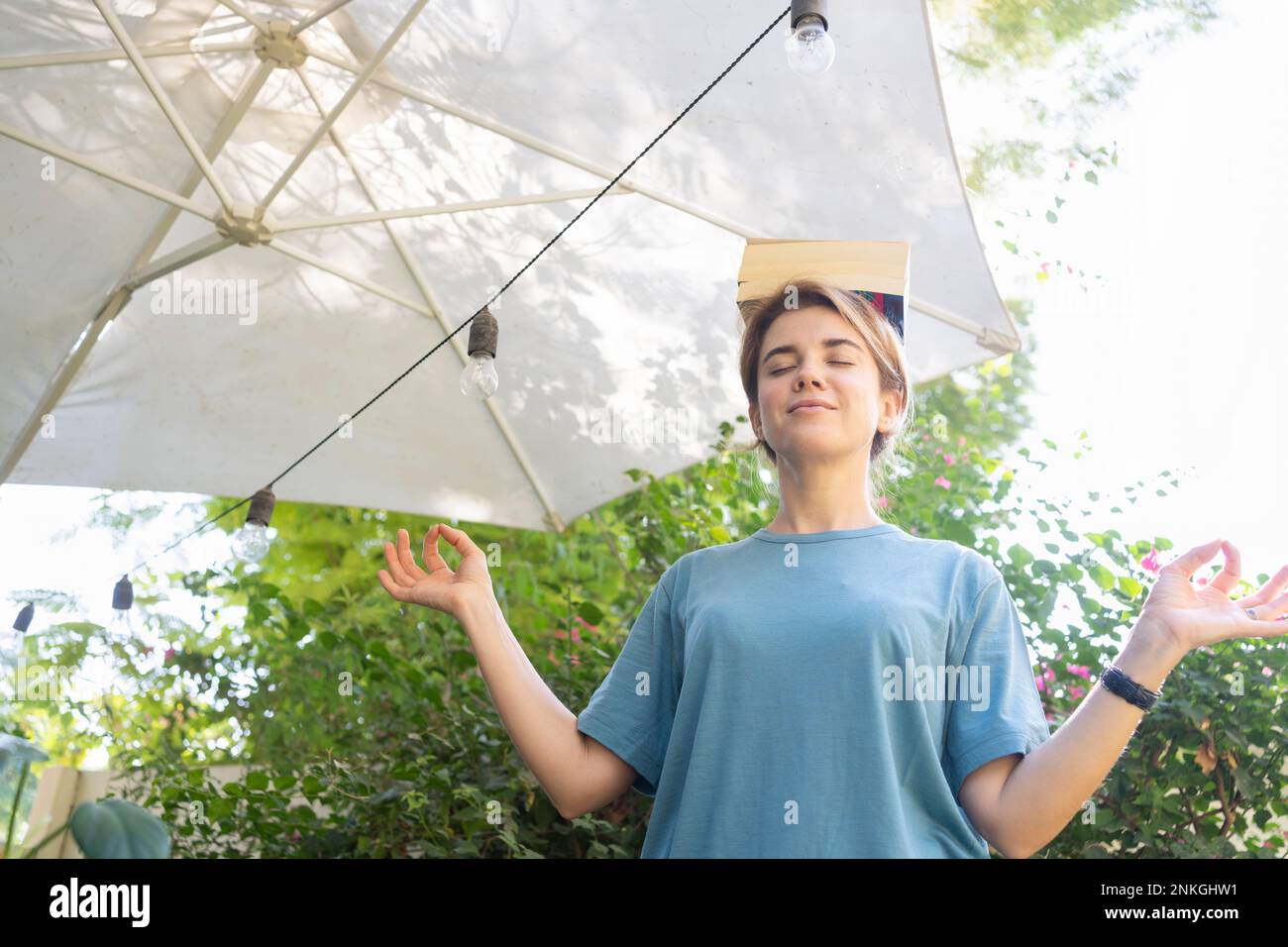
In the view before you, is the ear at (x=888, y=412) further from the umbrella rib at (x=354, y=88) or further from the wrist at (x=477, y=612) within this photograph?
the umbrella rib at (x=354, y=88)

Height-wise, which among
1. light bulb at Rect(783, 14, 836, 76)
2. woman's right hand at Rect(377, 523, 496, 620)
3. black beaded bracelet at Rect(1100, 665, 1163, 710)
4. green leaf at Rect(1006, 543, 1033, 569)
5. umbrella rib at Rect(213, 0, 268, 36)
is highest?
umbrella rib at Rect(213, 0, 268, 36)

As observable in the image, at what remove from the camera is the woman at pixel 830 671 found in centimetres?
118

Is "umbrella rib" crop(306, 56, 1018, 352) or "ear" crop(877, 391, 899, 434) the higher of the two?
"umbrella rib" crop(306, 56, 1018, 352)

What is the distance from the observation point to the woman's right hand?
4.77 ft

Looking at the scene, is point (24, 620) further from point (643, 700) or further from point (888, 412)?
point (888, 412)

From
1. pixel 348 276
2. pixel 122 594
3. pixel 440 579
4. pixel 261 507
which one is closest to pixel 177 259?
pixel 348 276

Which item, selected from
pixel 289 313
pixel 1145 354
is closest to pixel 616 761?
pixel 289 313

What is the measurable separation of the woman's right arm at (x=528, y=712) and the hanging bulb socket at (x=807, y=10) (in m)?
1.07

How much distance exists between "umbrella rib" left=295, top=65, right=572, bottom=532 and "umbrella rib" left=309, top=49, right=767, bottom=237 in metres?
0.32

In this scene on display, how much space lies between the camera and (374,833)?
357cm

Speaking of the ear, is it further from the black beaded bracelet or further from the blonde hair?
the black beaded bracelet

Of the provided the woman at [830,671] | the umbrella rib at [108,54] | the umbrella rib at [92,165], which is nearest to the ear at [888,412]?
the woman at [830,671]

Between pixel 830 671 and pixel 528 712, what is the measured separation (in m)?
0.37

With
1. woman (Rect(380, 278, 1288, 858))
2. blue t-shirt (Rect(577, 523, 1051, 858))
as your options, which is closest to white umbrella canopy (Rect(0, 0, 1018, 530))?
woman (Rect(380, 278, 1288, 858))
